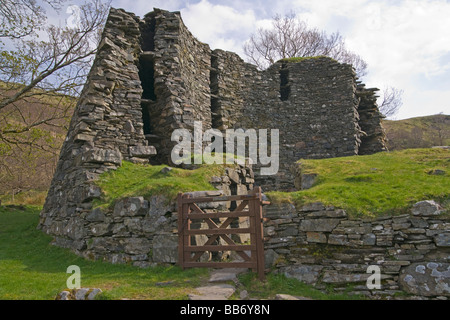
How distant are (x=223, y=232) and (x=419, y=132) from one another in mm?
37922

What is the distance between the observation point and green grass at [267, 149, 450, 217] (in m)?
7.59

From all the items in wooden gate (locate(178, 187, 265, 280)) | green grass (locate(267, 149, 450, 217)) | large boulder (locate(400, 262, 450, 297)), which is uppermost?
green grass (locate(267, 149, 450, 217))

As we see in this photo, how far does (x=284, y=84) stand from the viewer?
19.6m

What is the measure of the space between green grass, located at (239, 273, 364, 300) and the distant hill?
3141 centimetres

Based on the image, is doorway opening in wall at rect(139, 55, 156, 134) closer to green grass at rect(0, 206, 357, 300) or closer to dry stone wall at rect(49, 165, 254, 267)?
dry stone wall at rect(49, 165, 254, 267)

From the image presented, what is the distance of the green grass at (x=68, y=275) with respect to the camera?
624cm

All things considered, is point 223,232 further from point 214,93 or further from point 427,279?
point 214,93

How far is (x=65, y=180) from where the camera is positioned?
1181cm

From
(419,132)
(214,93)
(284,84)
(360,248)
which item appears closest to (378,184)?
(360,248)

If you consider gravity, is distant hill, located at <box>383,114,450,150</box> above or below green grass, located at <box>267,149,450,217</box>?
above

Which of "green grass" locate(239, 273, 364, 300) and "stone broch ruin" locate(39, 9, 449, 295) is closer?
"green grass" locate(239, 273, 364, 300)

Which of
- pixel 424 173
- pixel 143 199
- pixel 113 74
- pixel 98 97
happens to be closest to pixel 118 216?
pixel 143 199

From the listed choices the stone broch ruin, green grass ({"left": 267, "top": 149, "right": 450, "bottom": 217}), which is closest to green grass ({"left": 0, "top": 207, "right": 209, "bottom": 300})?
the stone broch ruin
